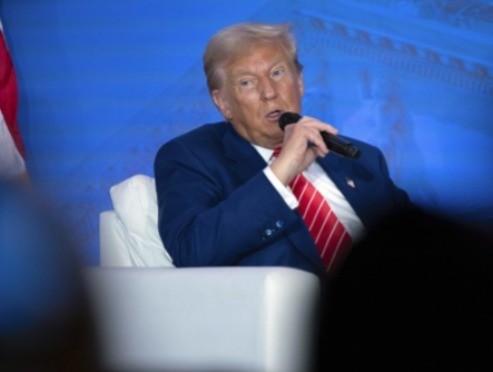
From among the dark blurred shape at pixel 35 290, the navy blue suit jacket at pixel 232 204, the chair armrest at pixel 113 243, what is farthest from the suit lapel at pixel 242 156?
the dark blurred shape at pixel 35 290

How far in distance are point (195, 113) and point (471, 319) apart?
2.48 m

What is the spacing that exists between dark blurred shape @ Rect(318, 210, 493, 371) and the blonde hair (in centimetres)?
149

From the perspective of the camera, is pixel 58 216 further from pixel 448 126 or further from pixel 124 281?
pixel 448 126

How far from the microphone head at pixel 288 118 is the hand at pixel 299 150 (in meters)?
0.10

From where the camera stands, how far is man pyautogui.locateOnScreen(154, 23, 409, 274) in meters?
1.92

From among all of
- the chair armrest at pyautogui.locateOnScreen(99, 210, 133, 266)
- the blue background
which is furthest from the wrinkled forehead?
the blue background

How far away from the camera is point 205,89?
317 cm

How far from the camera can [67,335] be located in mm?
363

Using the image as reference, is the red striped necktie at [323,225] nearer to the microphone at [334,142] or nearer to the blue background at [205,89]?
the microphone at [334,142]

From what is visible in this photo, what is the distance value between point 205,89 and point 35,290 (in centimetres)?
285

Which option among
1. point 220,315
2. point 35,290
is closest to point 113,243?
point 220,315

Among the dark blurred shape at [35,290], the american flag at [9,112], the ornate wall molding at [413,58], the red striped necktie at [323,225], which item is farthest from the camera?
the ornate wall molding at [413,58]

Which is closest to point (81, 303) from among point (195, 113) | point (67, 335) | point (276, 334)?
point (67, 335)

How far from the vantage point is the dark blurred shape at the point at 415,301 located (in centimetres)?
78
